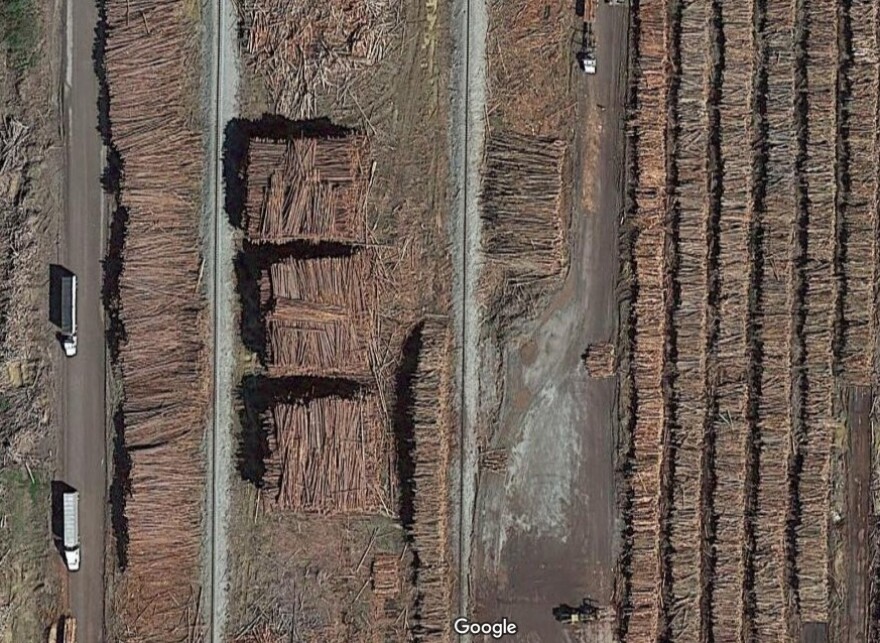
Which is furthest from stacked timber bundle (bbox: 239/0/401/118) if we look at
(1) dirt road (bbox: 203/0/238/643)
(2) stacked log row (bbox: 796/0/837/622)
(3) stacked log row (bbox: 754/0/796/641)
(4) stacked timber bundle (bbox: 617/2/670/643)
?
(2) stacked log row (bbox: 796/0/837/622)

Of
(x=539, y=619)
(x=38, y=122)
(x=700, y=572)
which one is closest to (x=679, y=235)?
(x=700, y=572)

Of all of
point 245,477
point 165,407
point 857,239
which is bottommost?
point 245,477

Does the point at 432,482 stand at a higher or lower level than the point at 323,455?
lower

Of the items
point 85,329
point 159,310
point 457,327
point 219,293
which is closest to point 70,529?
point 85,329

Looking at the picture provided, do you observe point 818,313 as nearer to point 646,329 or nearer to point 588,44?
point 646,329

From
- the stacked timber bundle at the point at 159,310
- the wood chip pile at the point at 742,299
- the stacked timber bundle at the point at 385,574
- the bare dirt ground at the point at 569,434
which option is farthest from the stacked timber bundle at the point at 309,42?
the stacked timber bundle at the point at 385,574

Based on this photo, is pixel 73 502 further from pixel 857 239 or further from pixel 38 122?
pixel 857 239

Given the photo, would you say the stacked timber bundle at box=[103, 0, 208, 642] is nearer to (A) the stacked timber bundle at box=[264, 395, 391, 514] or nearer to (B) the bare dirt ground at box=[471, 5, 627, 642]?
(A) the stacked timber bundle at box=[264, 395, 391, 514]
